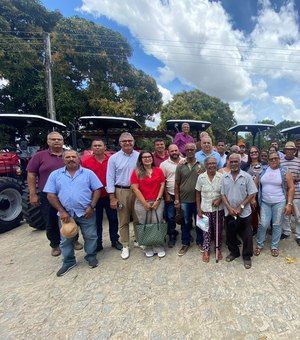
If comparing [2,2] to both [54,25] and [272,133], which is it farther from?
[272,133]

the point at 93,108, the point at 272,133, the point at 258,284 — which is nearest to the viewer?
the point at 258,284

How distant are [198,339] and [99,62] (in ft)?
47.9

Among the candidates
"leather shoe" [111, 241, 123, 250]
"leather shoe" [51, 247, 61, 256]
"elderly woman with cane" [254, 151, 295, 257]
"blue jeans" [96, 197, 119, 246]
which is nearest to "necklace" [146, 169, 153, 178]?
"blue jeans" [96, 197, 119, 246]

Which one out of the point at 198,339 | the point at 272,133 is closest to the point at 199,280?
the point at 198,339

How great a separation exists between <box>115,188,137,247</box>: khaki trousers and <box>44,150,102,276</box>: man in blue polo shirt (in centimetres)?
45

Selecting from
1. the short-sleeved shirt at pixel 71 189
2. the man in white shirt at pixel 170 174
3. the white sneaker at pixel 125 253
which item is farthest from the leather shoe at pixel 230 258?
the short-sleeved shirt at pixel 71 189

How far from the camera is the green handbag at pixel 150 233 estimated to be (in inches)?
133

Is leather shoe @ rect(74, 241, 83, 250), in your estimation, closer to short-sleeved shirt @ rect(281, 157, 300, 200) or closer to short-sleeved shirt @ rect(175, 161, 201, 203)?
short-sleeved shirt @ rect(175, 161, 201, 203)

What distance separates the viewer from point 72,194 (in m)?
3.04

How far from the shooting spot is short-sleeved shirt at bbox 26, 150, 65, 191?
3.53 m

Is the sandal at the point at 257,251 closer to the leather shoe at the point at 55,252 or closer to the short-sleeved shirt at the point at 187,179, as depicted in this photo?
the short-sleeved shirt at the point at 187,179

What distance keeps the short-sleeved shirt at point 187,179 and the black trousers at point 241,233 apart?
0.63 meters

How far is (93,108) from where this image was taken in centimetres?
1326

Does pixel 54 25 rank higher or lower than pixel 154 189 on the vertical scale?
higher
